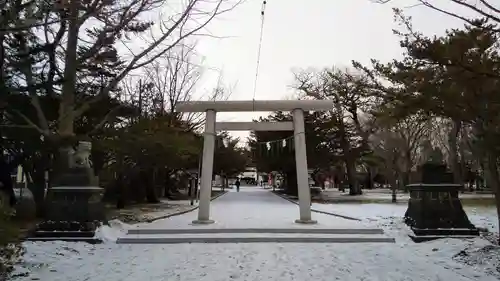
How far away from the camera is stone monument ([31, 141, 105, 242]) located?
11633 mm

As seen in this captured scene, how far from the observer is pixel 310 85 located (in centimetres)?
3972

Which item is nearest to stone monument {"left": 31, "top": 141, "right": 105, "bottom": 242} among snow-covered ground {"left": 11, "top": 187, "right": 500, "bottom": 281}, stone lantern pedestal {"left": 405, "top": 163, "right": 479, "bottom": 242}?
snow-covered ground {"left": 11, "top": 187, "right": 500, "bottom": 281}

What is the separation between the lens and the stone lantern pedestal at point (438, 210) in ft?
39.7

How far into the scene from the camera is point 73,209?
39.2ft

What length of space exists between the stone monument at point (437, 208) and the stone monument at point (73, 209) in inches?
307

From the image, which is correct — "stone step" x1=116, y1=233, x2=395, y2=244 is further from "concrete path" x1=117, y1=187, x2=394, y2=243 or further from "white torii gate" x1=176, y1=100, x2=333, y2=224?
"white torii gate" x1=176, y1=100, x2=333, y2=224

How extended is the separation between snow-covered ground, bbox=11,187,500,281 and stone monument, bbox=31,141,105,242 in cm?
49

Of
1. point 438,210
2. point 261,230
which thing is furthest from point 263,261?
point 438,210

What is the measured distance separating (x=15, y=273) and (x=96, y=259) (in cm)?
181

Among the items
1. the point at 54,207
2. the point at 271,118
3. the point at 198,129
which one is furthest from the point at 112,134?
the point at 271,118

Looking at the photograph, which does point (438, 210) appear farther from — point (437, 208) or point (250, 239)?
point (250, 239)

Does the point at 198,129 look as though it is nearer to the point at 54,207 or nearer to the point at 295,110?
the point at 295,110

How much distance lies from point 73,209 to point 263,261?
5.21 meters

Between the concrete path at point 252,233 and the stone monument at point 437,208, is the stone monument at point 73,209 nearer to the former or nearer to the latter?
the concrete path at point 252,233
